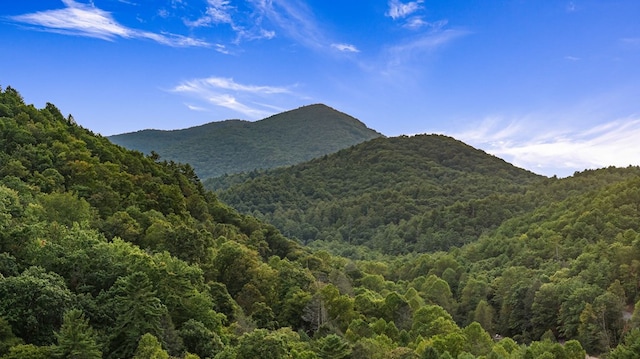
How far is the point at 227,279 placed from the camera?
4394 centimetres

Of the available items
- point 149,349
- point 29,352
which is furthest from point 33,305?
point 149,349

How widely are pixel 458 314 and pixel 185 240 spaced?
50264 millimetres

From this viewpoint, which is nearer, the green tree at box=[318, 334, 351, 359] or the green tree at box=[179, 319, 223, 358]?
the green tree at box=[179, 319, 223, 358]

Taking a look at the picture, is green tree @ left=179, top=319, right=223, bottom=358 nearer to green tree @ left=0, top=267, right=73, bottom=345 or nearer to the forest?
the forest

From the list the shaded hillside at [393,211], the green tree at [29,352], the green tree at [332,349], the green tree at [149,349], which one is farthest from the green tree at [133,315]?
the shaded hillside at [393,211]

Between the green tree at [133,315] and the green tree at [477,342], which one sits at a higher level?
the green tree at [133,315]

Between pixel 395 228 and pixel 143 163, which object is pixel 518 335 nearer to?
pixel 143 163

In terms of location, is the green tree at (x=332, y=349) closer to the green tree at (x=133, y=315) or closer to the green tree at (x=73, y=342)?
the green tree at (x=133, y=315)

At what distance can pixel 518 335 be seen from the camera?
6756 centimetres

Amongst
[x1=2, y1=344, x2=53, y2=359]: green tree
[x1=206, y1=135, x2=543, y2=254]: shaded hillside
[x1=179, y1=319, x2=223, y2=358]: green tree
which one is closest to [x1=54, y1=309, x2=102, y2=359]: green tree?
[x1=2, y1=344, x2=53, y2=359]: green tree

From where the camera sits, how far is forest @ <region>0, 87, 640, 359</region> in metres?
25.0

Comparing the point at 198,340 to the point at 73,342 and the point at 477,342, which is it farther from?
the point at 477,342

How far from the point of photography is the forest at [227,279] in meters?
25.0

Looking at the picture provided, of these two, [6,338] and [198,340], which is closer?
[6,338]
